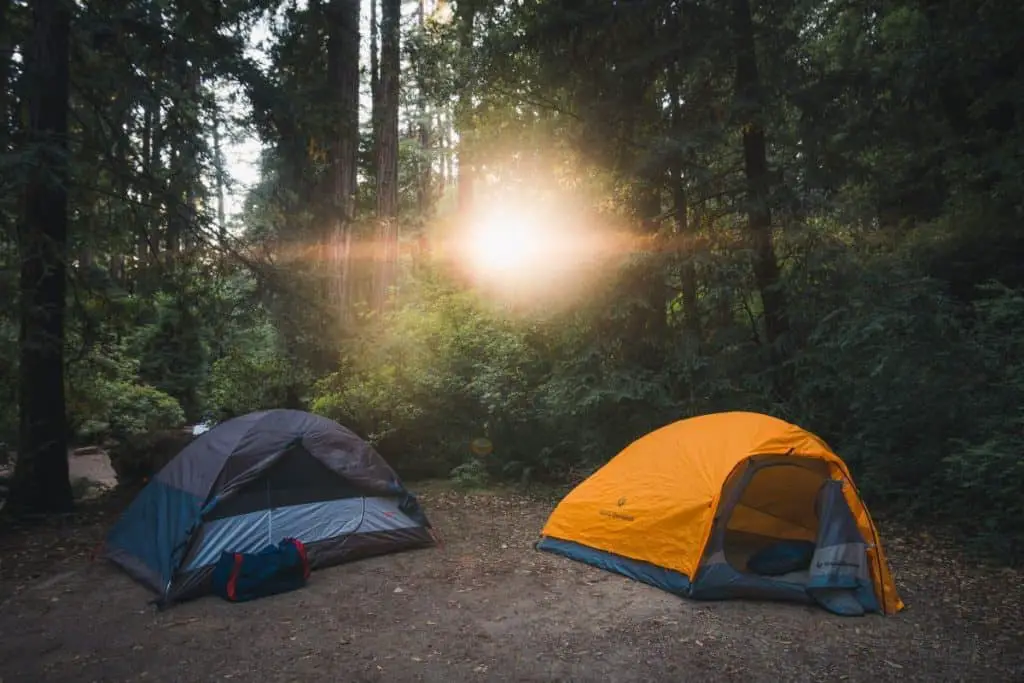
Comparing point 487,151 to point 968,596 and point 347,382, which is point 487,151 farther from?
point 968,596

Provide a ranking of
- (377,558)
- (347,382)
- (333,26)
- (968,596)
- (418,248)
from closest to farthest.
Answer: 1. (968,596)
2. (377,558)
3. (333,26)
4. (347,382)
5. (418,248)

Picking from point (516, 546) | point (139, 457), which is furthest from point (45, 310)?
point (516, 546)

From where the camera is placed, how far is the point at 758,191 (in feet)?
29.5

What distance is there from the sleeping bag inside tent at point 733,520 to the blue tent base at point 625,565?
0.01 metres

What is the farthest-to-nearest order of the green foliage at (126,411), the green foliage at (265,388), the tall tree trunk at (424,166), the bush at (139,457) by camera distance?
1. the tall tree trunk at (424,166)
2. the green foliage at (126,411)
3. the green foliage at (265,388)
4. the bush at (139,457)

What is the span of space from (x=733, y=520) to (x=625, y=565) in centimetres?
141

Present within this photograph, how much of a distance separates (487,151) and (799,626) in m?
9.42

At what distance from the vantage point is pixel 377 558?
679cm

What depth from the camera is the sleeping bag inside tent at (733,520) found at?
5.42 meters

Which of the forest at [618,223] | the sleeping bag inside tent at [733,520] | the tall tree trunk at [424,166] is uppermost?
the tall tree trunk at [424,166]

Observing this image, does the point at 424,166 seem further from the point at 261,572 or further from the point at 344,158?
the point at 261,572

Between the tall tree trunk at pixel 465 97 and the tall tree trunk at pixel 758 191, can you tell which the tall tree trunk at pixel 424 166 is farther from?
the tall tree trunk at pixel 758 191

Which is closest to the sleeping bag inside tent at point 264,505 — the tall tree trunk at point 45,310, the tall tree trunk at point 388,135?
the tall tree trunk at point 45,310

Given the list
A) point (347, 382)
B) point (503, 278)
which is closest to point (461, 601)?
point (503, 278)
